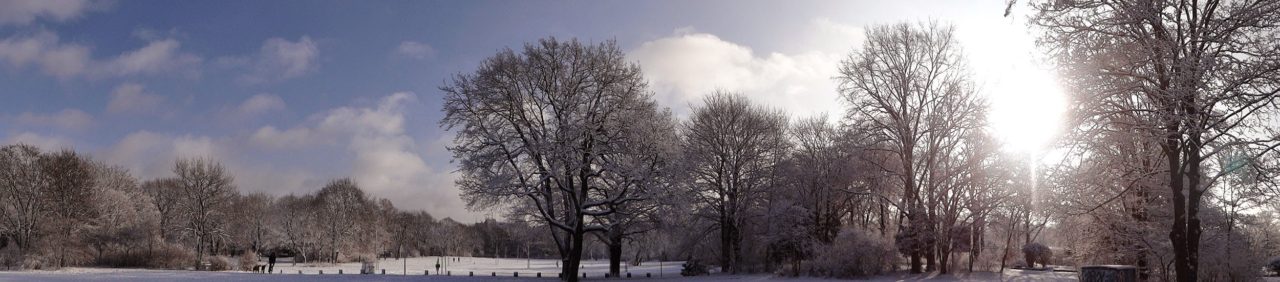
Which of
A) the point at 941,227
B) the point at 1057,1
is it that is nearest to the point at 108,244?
the point at 941,227

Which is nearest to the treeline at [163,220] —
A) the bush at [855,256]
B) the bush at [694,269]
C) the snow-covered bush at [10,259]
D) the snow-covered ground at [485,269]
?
the snow-covered bush at [10,259]

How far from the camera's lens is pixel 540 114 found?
90.2 feet

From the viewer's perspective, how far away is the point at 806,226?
37.8 metres

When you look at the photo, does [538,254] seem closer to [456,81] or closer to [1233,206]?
[456,81]

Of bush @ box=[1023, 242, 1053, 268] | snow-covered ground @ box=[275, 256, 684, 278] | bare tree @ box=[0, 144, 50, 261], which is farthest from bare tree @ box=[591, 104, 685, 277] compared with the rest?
bare tree @ box=[0, 144, 50, 261]

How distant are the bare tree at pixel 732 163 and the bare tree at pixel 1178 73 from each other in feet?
82.3

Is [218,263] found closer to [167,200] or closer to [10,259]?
[10,259]

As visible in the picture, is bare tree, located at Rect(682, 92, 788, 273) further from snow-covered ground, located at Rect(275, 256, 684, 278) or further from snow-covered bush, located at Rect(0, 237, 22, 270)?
snow-covered bush, located at Rect(0, 237, 22, 270)

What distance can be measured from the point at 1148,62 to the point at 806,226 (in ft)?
83.9

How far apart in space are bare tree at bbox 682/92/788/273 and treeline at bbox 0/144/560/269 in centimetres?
933

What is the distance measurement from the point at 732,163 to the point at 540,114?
46.9 feet

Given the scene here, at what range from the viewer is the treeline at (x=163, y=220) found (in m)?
42.8

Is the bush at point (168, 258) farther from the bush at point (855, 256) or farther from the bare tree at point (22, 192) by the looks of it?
the bush at point (855, 256)

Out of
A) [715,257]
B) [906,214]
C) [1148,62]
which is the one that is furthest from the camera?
[715,257]
